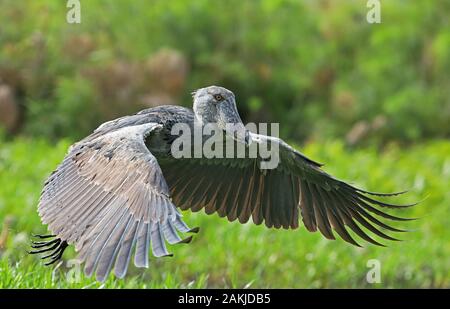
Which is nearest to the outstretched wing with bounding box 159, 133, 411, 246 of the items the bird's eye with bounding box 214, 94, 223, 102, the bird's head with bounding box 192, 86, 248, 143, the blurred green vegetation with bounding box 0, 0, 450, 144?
the bird's head with bounding box 192, 86, 248, 143

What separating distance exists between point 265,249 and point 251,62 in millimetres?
4181

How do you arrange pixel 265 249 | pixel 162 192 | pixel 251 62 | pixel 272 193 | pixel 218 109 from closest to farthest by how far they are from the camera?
1. pixel 162 192
2. pixel 218 109
3. pixel 272 193
4. pixel 265 249
5. pixel 251 62

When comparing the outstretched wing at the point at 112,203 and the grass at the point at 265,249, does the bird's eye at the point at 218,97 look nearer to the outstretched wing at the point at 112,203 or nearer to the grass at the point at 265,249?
the outstretched wing at the point at 112,203

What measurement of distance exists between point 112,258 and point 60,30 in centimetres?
739

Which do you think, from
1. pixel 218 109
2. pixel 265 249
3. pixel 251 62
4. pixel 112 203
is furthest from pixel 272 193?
pixel 251 62

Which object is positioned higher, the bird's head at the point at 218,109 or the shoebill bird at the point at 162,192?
the bird's head at the point at 218,109

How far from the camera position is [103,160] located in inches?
181

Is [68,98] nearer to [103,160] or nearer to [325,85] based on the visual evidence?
[325,85]

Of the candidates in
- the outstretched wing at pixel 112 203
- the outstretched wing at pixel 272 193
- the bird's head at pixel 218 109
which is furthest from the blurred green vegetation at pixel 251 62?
the outstretched wing at pixel 112 203

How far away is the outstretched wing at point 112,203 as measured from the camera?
3.86 metres

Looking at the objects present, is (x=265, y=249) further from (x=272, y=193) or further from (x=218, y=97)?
(x=218, y=97)

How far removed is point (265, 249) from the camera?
7.73m

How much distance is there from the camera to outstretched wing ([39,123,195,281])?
152 inches

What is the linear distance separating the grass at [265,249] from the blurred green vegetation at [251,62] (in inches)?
39.0
